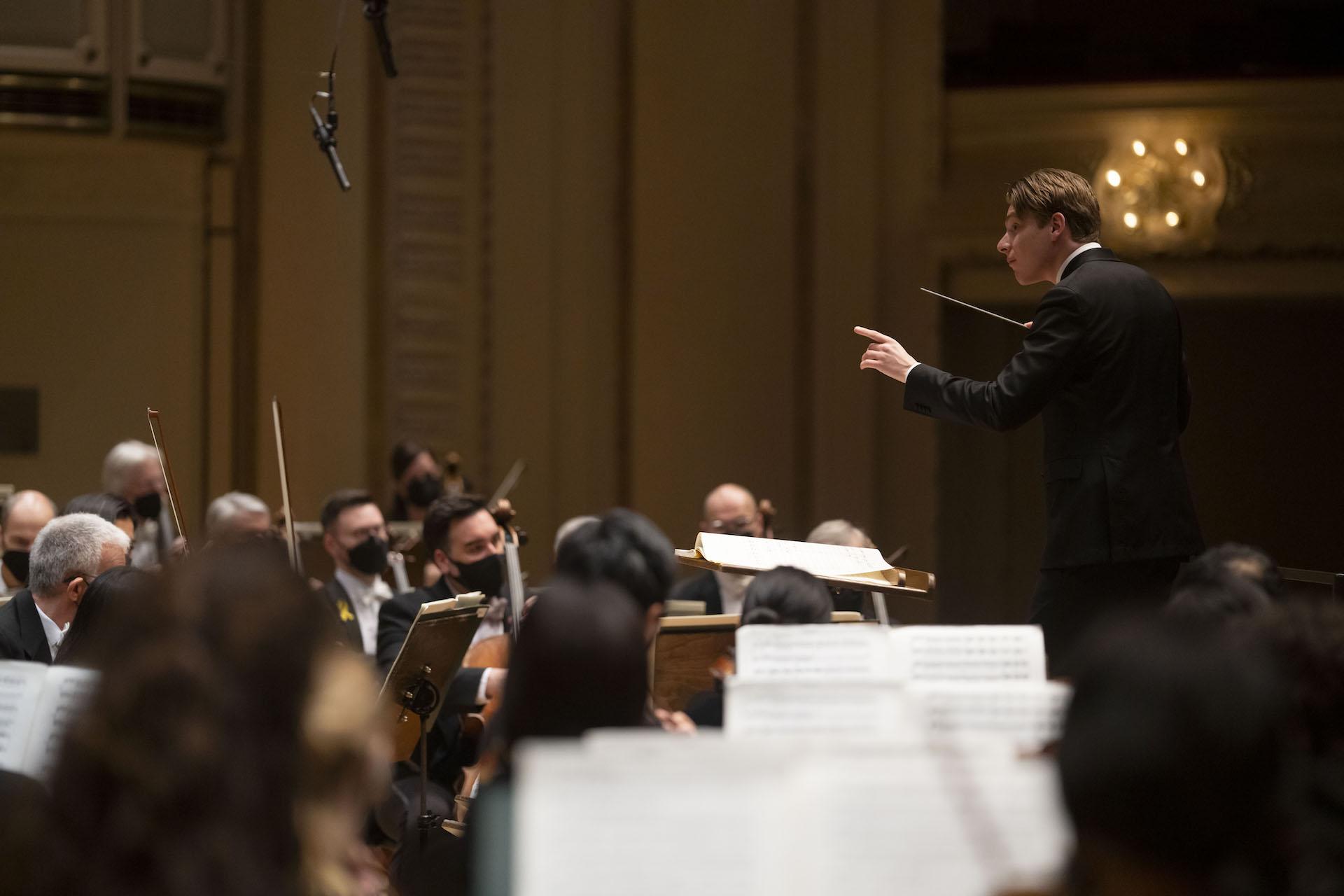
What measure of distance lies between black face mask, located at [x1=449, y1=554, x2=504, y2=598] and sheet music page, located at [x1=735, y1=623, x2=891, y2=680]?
2446 millimetres

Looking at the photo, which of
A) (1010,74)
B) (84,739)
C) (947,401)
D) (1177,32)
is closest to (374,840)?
(947,401)

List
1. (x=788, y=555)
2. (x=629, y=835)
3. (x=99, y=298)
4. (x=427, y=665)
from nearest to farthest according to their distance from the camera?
(x=629, y=835) < (x=788, y=555) < (x=427, y=665) < (x=99, y=298)

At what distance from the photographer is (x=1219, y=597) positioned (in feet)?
8.26

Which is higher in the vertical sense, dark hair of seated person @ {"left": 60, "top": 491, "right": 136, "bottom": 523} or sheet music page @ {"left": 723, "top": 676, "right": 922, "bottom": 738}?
dark hair of seated person @ {"left": 60, "top": 491, "right": 136, "bottom": 523}

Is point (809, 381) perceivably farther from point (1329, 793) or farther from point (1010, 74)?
point (1329, 793)

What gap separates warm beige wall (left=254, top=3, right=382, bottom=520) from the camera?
25.0 feet

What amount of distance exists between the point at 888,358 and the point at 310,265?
4.86m

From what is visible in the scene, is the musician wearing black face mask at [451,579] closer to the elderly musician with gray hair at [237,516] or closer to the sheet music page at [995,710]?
the elderly musician with gray hair at [237,516]

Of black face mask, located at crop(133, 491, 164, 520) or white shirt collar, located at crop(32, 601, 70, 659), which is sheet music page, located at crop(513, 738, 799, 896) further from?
black face mask, located at crop(133, 491, 164, 520)

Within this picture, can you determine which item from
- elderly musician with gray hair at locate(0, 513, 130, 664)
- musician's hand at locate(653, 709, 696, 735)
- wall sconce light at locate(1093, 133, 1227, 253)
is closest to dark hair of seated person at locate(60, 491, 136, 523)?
elderly musician with gray hair at locate(0, 513, 130, 664)

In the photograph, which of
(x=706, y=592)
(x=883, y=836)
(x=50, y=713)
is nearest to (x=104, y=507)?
(x=706, y=592)

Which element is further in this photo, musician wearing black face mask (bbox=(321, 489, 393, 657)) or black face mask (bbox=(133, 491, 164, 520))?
black face mask (bbox=(133, 491, 164, 520))

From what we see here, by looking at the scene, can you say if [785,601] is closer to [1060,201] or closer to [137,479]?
[1060,201]

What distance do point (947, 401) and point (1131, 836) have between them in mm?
1985
